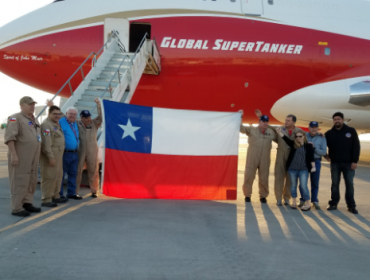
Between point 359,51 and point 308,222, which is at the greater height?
point 359,51

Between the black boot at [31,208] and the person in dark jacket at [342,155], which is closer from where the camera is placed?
the black boot at [31,208]

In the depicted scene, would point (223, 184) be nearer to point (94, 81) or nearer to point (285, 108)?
point (94, 81)

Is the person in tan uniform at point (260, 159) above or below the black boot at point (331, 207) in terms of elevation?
above

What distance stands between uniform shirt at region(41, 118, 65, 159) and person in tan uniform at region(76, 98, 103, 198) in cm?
66

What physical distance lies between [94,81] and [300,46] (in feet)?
23.1

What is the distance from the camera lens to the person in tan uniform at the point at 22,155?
16.7ft

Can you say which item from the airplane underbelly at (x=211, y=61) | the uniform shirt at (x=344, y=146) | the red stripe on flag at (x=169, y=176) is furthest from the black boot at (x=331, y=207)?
the airplane underbelly at (x=211, y=61)

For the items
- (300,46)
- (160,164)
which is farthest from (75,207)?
(300,46)

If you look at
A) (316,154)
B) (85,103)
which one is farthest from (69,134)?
(316,154)

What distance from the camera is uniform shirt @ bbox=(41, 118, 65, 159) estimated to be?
18.8ft

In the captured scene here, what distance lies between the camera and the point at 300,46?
1214 centimetres

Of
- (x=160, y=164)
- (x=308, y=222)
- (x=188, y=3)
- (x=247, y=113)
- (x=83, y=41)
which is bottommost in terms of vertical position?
(x=308, y=222)

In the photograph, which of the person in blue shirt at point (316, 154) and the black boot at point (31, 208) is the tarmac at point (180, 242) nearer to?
the black boot at point (31, 208)

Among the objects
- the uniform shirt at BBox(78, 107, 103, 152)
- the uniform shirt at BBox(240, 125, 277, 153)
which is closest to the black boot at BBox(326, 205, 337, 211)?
the uniform shirt at BBox(240, 125, 277, 153)
